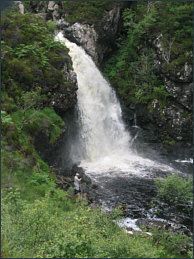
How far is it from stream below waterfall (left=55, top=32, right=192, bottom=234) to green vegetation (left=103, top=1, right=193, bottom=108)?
8.13 feet

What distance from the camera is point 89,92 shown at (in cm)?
2017

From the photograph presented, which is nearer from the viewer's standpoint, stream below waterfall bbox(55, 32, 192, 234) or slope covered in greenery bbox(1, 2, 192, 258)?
slope covered in greenery bbox(1, 2, 192, 258)

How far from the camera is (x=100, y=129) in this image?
20.2 meters

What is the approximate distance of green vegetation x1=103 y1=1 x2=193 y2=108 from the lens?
65.0ft

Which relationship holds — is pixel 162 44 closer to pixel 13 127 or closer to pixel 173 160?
pixel 173 160

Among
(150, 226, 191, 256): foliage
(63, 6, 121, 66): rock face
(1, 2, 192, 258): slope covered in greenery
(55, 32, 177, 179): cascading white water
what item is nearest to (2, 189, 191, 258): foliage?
(1, 2, 192, 258): slope covered in greenery

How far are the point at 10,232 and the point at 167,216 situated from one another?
8695 millimetres

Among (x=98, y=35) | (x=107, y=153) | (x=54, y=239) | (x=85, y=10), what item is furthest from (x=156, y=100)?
(x=54, y=239)

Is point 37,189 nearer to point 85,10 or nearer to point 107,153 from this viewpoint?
point 107,153

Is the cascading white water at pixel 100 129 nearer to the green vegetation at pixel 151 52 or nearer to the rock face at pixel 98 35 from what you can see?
the rock face at pixel 98 35

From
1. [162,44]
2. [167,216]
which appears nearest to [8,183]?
[167,216]

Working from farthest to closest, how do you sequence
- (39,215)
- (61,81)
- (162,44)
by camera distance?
(162,44) → (61,81) → (39,215)

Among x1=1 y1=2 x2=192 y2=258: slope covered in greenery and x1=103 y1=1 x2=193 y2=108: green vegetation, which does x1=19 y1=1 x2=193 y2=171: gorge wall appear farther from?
x1=1 y1=2 x2=192 y2=258: slope covered in greenery

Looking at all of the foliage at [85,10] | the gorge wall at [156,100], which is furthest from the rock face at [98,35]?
the foliage at [85,10]
